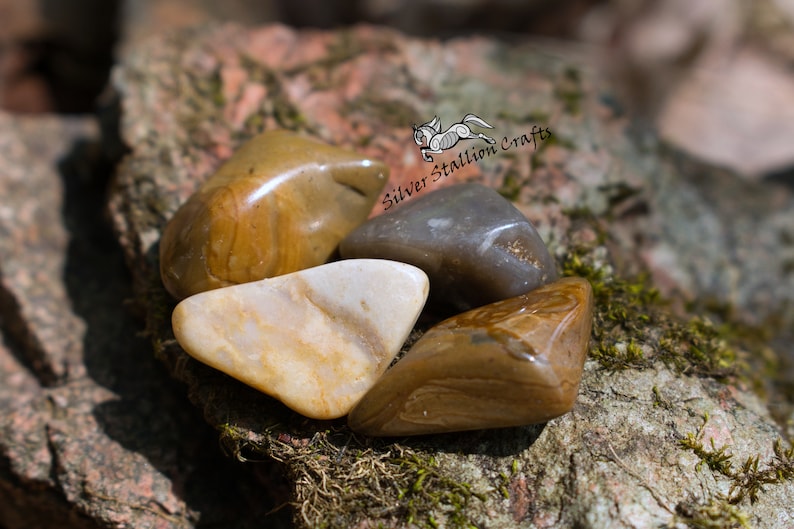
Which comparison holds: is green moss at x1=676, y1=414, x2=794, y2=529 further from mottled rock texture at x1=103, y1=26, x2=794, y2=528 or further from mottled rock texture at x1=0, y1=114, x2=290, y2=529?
mottled rock texture at x1=0, y1=114, x2=290, y2=529

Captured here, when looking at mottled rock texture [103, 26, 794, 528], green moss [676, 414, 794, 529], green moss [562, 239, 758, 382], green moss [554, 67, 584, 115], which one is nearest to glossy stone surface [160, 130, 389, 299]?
mottled rock texture [103, 26, 794, 528]

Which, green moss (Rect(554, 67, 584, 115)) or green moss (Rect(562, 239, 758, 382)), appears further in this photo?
green moss (Rect(554, 67, 584, 115))

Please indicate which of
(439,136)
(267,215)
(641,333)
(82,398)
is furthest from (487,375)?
(82,398)

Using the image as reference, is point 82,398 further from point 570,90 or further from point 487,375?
point 570,90

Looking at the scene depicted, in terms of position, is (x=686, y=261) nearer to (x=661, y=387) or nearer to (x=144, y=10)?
(x=661, y=387)

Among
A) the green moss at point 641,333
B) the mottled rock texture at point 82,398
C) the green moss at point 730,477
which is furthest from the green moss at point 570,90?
the mottled rock texture at point 82,398

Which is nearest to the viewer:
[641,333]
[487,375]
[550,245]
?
[487,375]
